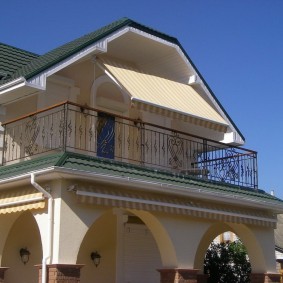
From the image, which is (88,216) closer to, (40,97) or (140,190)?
(140,190)

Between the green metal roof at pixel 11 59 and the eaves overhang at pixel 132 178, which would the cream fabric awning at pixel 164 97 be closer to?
the eaves overhang at pixel 132 178

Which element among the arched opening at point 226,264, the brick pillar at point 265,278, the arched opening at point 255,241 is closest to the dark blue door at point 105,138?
the arched opening at point 255,241

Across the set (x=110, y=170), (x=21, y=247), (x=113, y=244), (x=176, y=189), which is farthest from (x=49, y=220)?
(x=113, y=244)

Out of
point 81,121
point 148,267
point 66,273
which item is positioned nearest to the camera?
point 66,273

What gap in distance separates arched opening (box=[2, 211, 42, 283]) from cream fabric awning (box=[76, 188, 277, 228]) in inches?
151

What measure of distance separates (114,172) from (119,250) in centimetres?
555

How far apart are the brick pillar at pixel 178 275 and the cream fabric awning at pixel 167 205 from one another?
5.55ft

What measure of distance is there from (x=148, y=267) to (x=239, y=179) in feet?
15.3

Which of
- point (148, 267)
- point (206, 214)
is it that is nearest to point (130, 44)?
point (206, 214)

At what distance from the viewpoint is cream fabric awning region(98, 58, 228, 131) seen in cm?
1803

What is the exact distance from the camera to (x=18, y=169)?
1598 centimetres

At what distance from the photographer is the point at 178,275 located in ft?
55.3

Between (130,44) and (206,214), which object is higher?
(130,44)

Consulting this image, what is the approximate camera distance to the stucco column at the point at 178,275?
16875 millimetres
